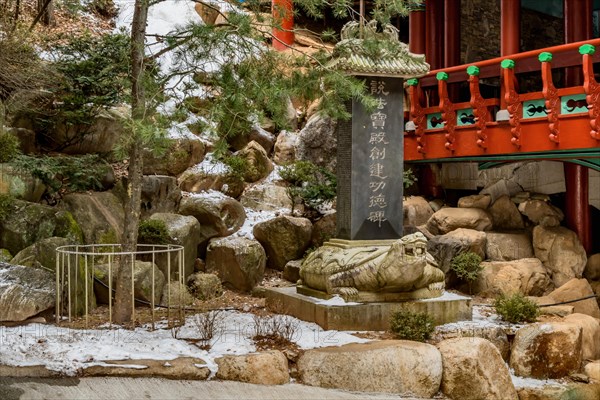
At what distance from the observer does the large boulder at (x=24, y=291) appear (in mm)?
7680

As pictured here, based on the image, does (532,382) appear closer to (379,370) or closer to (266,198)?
(379,370)

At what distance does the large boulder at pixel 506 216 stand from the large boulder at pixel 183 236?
19.9 feet

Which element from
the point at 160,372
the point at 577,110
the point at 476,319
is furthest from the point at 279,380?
the point at 577,110

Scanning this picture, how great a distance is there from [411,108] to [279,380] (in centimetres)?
771

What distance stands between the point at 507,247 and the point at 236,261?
520 centimetres

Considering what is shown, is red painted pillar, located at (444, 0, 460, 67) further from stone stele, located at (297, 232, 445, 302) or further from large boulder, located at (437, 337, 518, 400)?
large boulder, located at (437, 337, 518, 400)

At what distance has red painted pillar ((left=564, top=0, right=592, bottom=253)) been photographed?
1243 centimetres

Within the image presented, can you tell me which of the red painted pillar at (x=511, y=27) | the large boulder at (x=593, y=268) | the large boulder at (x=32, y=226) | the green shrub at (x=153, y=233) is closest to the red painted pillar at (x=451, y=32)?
the red painted pillar at (x=511, y=27)

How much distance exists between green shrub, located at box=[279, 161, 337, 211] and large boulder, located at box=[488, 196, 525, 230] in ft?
11.1

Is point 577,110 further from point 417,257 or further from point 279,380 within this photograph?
point 279,380

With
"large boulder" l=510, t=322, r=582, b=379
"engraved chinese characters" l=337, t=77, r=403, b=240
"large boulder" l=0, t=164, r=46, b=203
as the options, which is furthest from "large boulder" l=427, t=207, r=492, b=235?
"large boulder" l=0, t=164, r=46, b=203

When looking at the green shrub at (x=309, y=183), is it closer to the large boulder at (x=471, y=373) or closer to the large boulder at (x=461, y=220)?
the large boulder at (x=461, y=220)

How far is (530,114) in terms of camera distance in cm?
1112

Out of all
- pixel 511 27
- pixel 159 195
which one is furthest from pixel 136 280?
pixel 511 27
